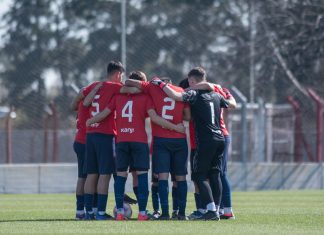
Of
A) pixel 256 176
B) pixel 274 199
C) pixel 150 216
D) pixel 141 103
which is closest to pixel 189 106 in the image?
pixel 141 103

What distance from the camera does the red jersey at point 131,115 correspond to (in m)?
14.4

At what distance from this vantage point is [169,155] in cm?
1445

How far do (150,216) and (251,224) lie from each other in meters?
1.76

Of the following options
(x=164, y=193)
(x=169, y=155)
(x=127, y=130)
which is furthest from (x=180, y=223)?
(x=127, y=130)

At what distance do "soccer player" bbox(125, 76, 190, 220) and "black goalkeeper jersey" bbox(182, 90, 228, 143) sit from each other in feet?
0.68

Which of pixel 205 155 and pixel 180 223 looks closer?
pixel 180 223

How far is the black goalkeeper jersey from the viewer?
14234 millimetres

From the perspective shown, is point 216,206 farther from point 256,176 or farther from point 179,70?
point 179,70

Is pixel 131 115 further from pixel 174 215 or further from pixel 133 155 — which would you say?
pixel 174 215

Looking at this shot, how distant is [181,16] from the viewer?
3897 centimetres

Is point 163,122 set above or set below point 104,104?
below

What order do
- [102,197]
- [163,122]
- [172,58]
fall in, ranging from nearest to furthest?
[163,122] → [102,197] → [172,58]

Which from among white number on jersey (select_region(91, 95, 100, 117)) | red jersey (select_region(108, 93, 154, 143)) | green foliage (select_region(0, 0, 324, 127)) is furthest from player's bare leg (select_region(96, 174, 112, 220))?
green foliage (select_region(0, 0, 324, 127))

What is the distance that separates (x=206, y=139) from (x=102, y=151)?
149cm
